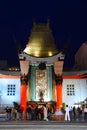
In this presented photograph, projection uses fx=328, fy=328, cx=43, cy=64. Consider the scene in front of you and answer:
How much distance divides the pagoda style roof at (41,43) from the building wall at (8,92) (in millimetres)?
4996

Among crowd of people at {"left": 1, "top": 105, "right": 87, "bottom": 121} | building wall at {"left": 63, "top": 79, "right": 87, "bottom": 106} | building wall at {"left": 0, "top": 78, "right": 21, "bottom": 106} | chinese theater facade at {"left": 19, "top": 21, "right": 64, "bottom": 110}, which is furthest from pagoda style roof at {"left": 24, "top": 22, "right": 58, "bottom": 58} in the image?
crowd of people at {"left": 1, "top": 105, "right": 87, "bottom": 121}

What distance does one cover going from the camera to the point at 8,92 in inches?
1770

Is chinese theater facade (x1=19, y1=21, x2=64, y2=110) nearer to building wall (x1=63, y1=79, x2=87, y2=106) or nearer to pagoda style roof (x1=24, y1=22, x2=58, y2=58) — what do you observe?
pagoda style roof (x1=24, y1=22, x2=58, y2=58)

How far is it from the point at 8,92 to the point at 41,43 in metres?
8.56

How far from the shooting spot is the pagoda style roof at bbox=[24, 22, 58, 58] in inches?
1827

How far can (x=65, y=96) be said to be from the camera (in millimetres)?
45531

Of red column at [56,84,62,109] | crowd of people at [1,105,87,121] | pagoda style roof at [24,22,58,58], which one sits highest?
pagoda style roof at [24,22,58,58]

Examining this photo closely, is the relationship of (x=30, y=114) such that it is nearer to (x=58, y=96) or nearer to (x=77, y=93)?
(x=58, y=96)

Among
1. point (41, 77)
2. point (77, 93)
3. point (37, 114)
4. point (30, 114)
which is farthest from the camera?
point (77, 93)

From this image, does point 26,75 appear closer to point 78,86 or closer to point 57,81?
point 57,81

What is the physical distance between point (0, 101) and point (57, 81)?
8.23 metres

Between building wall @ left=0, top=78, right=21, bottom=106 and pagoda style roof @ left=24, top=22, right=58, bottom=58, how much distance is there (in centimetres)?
500

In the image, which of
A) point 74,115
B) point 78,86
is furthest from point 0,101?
point 74,115

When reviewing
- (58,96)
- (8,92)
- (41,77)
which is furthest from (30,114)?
(8,92)
